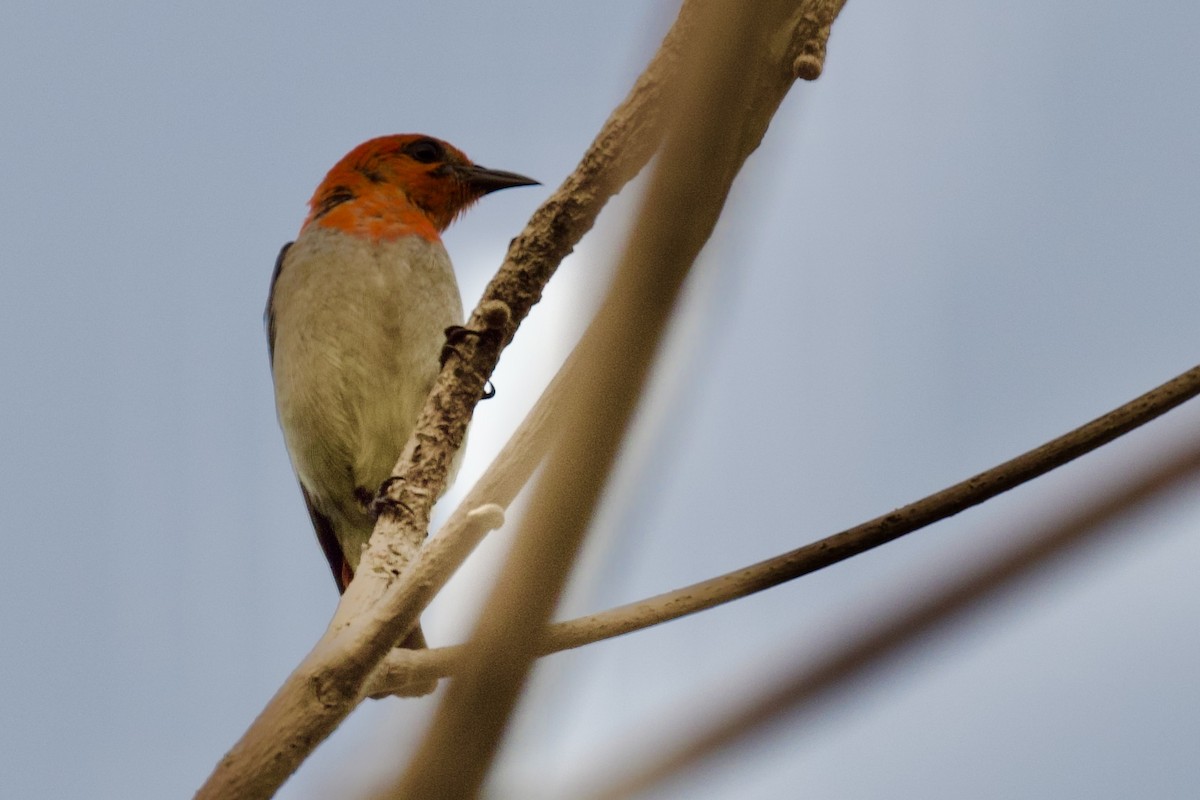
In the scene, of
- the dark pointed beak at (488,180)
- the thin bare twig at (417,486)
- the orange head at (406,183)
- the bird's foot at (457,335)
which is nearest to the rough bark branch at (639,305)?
the thin bare twig at (417,486)

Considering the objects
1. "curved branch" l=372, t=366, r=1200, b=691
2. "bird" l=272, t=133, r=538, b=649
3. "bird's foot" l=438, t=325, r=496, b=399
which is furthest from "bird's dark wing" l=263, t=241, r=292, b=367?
"curved branch" l=372, t=366, r=1200, b=691

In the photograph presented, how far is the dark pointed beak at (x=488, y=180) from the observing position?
6.50 metres

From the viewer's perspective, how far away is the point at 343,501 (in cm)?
555

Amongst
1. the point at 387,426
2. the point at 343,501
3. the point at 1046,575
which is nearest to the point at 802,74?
the point at 1046,575

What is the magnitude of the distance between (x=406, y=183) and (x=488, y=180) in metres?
0.42

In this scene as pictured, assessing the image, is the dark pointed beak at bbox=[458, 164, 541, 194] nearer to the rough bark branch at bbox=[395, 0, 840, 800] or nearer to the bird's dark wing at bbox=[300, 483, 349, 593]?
the bird's dark wing at bbox=[300, 483, 349, 593]

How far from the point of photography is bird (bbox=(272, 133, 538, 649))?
5250 millimetres

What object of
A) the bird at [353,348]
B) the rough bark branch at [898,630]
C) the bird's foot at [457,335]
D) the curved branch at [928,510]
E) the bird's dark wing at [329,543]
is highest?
the bird at [353,348]

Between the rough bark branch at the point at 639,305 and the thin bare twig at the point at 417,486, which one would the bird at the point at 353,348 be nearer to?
the thin bare twig at the point at 417,486

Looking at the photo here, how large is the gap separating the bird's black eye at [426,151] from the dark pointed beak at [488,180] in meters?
0.17

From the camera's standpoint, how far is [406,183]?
6430 mm

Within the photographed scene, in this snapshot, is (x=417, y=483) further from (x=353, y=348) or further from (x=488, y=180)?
(x=488, y=180)

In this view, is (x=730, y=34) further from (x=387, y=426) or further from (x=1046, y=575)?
(x=387, y=426)

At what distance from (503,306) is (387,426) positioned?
82.3 inches
